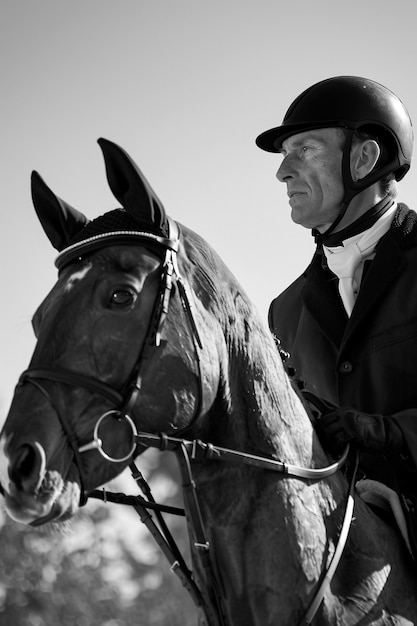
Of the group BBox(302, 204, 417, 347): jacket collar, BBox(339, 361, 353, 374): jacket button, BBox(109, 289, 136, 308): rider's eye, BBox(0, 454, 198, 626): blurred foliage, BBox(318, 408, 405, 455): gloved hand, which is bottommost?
BBox(0, 454, 198, 626): blurred foliage

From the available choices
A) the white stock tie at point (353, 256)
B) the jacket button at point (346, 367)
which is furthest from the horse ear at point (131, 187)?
the white stock tie at point (353, 256)

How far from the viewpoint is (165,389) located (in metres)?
4.69

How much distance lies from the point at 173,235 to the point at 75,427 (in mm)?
1089

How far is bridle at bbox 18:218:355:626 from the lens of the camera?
4.51 meters

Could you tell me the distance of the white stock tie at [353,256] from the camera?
628 centimetres

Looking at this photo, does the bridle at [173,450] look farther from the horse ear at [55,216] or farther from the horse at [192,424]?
the horse ear at [55,216]

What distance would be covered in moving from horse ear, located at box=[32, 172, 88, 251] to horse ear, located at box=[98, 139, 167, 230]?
0.39 metres

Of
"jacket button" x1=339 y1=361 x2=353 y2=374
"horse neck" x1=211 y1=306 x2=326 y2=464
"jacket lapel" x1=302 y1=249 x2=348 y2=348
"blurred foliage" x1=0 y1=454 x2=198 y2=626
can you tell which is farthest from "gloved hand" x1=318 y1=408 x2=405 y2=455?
"blurred foliage" x1=0 y1=454 x2=198 y2=626

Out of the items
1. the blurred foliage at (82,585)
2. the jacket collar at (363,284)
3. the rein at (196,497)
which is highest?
the jacket collar at (363,284)

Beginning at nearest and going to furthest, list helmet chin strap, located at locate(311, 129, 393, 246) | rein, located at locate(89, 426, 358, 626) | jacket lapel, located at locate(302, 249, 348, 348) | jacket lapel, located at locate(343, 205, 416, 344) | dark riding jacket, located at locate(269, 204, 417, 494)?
rein, located at locate(89, 426, 358, 626)
dark riding jacket, located at locate(269, 204, 417, 494)
jacket lapel, located at locate(343, 205, 416, 344)
jacket lapel, located at locate(302, 249, 348, 348)
helmet chin strap, located at locate(311, 129, 393, 246)

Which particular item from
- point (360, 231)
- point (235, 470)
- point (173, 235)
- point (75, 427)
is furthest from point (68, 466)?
point (360, 231)

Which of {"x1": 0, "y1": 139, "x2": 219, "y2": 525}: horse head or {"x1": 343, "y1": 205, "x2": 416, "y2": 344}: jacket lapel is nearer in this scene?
{"x1": 0, "y1": 139, "x2": 219, "y2": 525}: horse head

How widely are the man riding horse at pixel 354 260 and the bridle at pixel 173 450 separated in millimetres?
804

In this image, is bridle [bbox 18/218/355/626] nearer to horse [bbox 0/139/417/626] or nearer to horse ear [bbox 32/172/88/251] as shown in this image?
horse [bbox 0/139/417/626]
